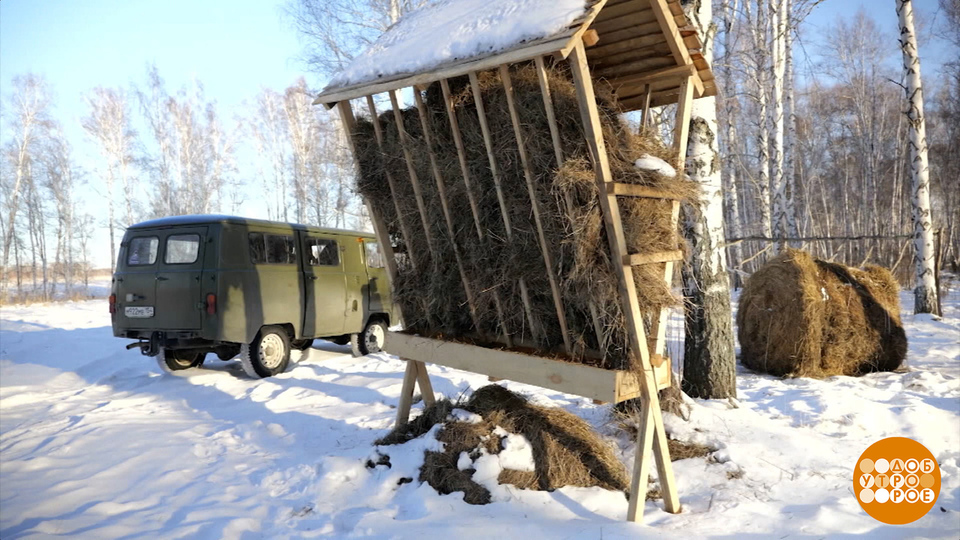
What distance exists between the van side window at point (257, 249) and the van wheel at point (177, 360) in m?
1.70

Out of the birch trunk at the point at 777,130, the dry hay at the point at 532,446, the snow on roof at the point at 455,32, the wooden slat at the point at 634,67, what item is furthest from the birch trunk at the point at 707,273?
the birch trunk at the point at 777,130

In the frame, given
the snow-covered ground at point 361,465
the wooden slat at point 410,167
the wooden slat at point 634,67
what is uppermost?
the wooden slat at point 634,67

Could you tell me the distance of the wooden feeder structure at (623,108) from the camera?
2.83m

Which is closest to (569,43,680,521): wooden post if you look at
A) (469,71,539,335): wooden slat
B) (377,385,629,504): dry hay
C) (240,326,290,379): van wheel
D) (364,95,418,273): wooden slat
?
(377,385,629,504): dry hay

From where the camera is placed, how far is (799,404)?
15.6 feet

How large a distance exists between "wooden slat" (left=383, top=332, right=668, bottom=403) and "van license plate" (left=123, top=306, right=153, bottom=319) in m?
4.02

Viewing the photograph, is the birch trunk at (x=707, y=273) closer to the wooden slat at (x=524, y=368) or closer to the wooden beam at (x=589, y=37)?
the wooden slat at (x=524, y=368)

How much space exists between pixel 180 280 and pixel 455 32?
479 centimetres

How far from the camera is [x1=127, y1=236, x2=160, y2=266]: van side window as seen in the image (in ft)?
22.5

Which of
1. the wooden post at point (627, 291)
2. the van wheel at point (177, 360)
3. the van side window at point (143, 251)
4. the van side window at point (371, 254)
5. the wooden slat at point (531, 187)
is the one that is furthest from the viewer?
the van side window at point (371, 254)

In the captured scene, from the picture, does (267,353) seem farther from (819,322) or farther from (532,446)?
(819,322)

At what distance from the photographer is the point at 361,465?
3.63 meters

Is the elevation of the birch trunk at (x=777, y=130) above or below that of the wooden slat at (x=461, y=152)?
above

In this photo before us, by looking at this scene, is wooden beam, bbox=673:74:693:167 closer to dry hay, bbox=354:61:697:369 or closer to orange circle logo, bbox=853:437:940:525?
dry hay, bbox=354:61:697:369
